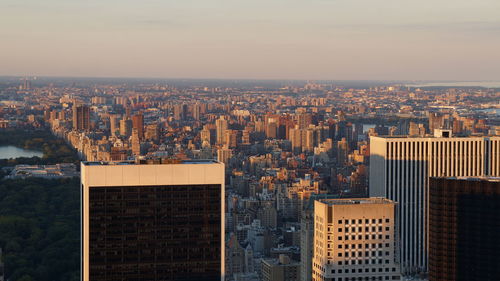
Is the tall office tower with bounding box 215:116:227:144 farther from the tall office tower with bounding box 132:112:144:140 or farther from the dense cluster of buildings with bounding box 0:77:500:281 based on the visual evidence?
the tall office tower with bounding box 132:112:144:140

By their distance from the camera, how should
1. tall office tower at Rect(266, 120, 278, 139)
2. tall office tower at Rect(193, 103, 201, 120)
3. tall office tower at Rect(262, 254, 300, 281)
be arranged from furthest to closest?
tall office tower at Rect(193, 103, 201, 120) < tall office tower at Rect(266, 120, 278, 139) < tall office tower at Rect(262, 254, 300, 281)

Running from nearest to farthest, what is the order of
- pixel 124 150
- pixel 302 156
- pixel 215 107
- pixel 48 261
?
pixel 48 261
pixel 124 150
pixel 302 156
pixel 215 107

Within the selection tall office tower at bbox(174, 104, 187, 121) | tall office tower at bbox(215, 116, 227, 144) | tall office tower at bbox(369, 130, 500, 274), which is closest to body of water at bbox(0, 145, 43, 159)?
tall office tower at bbox(174, 104, 187, 121)

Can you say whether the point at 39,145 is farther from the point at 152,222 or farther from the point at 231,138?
the point at 152,222

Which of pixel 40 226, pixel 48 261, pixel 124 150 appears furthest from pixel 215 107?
pixel 48 261

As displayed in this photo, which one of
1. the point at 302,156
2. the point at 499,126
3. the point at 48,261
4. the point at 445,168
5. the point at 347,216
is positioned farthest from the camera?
the point at 302,156

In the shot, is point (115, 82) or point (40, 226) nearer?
point (40, 226)

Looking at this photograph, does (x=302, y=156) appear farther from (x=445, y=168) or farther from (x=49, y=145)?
(x=445, y=168)

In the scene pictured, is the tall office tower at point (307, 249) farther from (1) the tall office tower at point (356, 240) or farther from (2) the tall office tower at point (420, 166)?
(1) the tall office tower at point (356, 240)
